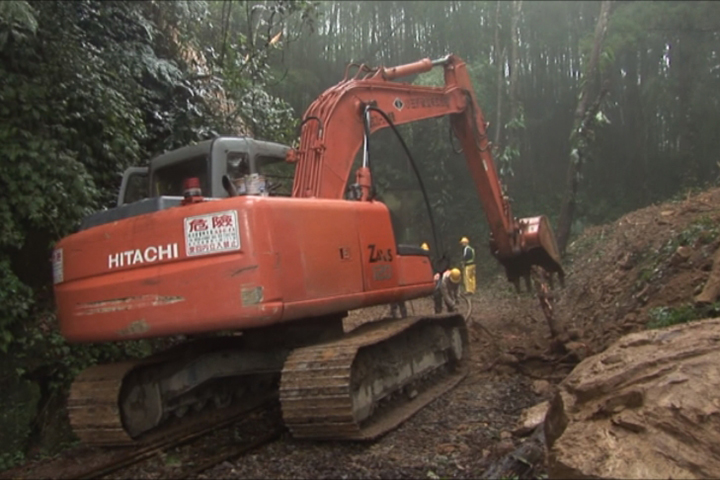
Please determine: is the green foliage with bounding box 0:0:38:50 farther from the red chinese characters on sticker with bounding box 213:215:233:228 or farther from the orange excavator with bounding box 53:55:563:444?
the red chinese characters on sticker with bounding box 213:215:233:228

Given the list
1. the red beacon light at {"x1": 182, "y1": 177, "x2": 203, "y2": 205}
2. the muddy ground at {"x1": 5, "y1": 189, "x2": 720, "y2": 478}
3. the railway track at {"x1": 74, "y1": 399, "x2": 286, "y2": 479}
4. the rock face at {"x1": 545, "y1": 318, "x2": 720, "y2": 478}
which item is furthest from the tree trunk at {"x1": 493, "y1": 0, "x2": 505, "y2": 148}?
the rock face at {"x1": 545, "y1": 318, "x2": 720, "y2": 478}

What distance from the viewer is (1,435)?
19.7 ft

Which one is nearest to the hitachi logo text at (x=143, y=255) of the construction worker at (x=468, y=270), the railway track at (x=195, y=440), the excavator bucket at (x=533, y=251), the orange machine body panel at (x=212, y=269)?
the orange machine body panel at (x=212, y=269)

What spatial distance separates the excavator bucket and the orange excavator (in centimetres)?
177

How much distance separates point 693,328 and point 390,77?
13.3ft

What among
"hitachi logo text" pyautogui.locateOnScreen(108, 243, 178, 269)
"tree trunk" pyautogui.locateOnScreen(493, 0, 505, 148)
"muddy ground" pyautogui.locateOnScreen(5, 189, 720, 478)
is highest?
"tree trunk" pyautogui.locateOnScreen(493, 0, 505, 148)

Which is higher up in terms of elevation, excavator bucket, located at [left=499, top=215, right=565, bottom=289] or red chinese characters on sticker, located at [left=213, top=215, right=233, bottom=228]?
red chinese characters on sticker, located at [left=213, top=215, right=233, bottom=228]

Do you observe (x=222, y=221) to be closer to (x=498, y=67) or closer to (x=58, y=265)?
(x=58, y=265)

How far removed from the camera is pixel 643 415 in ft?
12.2

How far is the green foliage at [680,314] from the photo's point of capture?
6234 mm

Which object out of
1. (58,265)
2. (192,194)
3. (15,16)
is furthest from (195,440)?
(15,16)

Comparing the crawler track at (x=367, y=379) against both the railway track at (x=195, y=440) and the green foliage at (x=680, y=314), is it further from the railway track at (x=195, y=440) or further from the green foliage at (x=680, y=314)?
the green foliage at (x=680, y=314)

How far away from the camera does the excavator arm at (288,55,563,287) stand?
623cm

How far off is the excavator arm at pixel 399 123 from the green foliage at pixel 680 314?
6.21 ft
